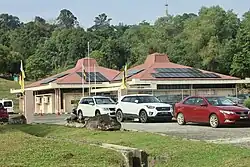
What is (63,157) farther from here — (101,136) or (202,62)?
(202,62)

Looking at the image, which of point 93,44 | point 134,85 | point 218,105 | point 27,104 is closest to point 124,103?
point 27,104

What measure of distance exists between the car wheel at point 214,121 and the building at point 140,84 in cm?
2607

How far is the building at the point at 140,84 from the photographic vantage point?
5233 centimetres

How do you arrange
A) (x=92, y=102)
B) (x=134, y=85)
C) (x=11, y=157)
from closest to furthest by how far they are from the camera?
(x=11, y=157)
(x=92, y=102)
(x=134, y=85)

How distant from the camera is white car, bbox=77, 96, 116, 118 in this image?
3033cm

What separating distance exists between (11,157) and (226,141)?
7.76m

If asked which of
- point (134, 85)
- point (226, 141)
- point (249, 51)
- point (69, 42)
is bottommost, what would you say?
point (226, 141)

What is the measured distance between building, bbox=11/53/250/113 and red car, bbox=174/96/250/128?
78.9 ft

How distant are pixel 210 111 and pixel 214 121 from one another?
519mm

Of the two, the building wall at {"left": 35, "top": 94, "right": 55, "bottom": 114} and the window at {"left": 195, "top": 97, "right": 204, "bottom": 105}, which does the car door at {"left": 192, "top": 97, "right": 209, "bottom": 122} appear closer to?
the window at {"left": 195, "top": 97, "right": 204, "bottom": 105}

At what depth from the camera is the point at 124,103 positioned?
28938 millimetres

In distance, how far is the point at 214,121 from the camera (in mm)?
22266

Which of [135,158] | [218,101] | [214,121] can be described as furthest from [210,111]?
[135,158]

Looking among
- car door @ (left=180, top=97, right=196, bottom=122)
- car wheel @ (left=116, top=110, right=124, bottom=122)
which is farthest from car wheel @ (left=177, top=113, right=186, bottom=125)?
car wheel @ (left=116, top=110, right=124, bottom=122)
